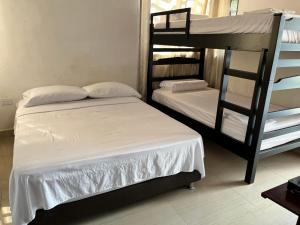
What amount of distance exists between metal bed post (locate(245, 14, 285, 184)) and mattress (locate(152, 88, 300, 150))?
0.45 ft

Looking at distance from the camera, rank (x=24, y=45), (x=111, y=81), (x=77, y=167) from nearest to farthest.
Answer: (x=77, y=167) → (x=24, y=45) → (x=111, y=81)

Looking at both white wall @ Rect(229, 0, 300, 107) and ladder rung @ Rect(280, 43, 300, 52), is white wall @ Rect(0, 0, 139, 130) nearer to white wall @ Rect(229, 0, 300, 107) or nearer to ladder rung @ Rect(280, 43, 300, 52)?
white wall @ Rect(229, 0, 300, 107)

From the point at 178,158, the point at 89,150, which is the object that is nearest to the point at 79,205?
the point at 89,150

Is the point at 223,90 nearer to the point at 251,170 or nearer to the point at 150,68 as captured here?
the point at 251,170

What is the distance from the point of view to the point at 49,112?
2.45m

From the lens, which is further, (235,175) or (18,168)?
(235,175)

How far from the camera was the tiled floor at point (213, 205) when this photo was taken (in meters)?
1.76

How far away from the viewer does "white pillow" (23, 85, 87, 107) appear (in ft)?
8.50

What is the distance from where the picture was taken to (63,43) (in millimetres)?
3016

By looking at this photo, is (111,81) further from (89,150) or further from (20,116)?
(89,150)

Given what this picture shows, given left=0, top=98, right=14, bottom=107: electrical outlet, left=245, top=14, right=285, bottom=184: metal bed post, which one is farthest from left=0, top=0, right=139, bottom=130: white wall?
left=245, top=14, right=285, bottom=184: metal bed post

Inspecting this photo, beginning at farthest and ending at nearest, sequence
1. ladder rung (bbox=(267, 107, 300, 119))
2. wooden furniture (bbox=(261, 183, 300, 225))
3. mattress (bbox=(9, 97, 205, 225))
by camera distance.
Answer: ladder rung (bbox=(267, 107, 300, 119)), mattress (bbox=(9, 97, 205, 225)), wooden furniture (bbox=(261, 183, 300, 225))

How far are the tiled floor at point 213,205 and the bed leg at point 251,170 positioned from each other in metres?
0.06

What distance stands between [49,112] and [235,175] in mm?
1959
